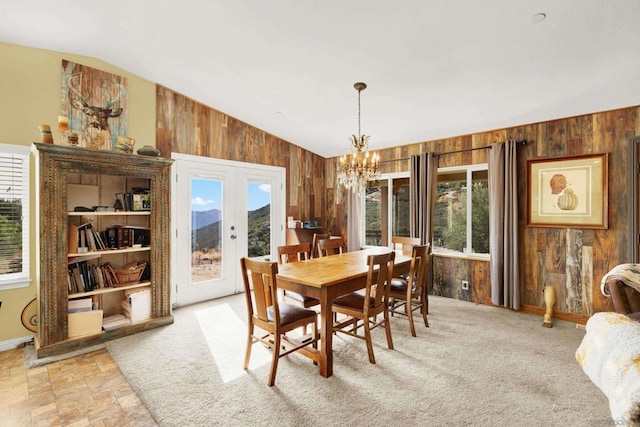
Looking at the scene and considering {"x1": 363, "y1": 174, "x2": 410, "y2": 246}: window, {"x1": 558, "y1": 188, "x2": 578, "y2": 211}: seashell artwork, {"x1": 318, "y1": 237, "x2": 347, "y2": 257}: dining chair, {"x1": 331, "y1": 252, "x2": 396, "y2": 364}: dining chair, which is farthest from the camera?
{"x1": 363, "y1": 174, "x2": 410, "y2": 246}: window

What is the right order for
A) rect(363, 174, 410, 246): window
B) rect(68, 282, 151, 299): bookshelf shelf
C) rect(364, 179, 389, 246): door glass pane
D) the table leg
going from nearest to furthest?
the table leg → rect(68, 282, 151, 299): bookshelf shelf → rect(363, 174, 410, 246): window → rect(364, 179, 389, 246): door glass pane

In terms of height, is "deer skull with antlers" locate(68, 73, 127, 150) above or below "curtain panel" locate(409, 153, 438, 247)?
above

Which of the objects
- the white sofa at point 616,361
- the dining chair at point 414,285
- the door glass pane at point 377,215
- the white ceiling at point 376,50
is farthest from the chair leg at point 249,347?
the door glass pane at point 377,215

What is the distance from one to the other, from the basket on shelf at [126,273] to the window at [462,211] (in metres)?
4.02

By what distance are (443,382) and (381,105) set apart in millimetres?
3007

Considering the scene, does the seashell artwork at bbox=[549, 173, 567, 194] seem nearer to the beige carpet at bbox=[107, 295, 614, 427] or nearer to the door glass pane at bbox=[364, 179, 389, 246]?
the beige carpet at bbox=[107, 295, 614, 427]

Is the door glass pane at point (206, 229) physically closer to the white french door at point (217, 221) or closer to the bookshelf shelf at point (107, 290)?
the white french door at point (217, 221)

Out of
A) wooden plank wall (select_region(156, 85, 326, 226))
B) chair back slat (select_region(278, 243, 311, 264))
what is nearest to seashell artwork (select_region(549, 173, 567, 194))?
chair back slat (select_region(278, 243, 311, 264))

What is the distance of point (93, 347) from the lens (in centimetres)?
304

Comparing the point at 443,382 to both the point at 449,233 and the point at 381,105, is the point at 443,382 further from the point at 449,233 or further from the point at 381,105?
the point at 381,105

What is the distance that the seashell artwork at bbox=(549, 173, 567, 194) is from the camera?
12.2 feet

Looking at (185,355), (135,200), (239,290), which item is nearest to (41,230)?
(135,200)

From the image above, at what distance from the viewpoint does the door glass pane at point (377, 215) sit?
5.45m

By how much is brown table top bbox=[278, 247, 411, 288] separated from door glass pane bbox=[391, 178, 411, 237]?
1798 mm
